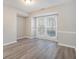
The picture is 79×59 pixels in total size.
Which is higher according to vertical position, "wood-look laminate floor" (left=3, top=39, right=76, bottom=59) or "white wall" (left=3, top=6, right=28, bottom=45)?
"white wall" (left=3, top=6, right=28, bottom=45)

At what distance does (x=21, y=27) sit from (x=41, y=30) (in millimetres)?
2070

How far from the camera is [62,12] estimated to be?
3967 mm

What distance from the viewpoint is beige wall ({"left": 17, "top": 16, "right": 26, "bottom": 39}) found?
5909 mm

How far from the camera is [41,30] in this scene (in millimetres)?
6066

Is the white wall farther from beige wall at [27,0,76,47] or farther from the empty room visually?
beige wall at [27,0,76,47]

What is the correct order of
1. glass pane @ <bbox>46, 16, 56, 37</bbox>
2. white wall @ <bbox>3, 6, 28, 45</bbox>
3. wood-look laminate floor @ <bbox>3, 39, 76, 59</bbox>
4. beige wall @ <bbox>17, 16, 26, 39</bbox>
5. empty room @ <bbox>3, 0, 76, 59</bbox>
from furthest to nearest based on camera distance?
1. beige wall @ <bbox>17, 16, 26, 39</bbox>
2. glass pane @ <bbox>46, 16, 56, 37</bbox>
3. white wall @ <bbox>3, 6, 28, 45</bbox>
4. empty room @ <bbox>3, 0, 76, 59</bbox>
5. wood-look laminate floor @ <bbox>3, 39, 76, 59</bbox>

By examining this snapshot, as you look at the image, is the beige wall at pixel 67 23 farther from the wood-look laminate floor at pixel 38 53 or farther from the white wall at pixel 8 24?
the white wall at pixel 8 24

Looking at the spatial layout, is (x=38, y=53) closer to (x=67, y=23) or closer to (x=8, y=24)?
(x=67, y=23)

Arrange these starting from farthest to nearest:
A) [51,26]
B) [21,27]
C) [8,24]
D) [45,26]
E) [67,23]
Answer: [21,27]
[45,26]
[51,26]
[8,24]
[67,23]

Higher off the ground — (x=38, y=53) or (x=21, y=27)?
(x=21, y=27)

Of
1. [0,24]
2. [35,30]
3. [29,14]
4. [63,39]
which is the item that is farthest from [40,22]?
[0,24]

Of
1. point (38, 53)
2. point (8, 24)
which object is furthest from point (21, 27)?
point (38, 53)

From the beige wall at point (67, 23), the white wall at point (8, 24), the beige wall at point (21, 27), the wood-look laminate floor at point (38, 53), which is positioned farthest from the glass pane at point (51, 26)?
the white wall at point (8, 24)

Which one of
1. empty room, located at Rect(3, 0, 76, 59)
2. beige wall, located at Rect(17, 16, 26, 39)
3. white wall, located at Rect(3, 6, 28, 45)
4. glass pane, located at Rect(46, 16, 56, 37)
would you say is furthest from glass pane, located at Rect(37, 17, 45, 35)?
white wall, located at Rect(3, 6, 28, 45)
